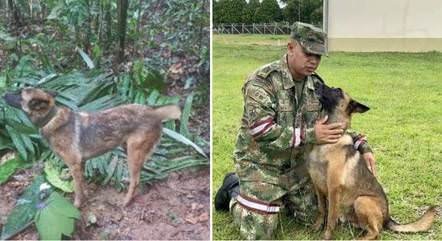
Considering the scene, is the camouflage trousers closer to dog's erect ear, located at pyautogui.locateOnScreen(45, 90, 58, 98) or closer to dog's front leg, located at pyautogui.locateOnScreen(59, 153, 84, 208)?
dog's front leg, located at pyautogui.locateOnScreen(59, 153, 84, 208)

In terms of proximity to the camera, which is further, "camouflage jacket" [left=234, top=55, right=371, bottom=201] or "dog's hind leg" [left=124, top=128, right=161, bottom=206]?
"dog's hind leg" [left=124, top=128, right=161, bottom=206]

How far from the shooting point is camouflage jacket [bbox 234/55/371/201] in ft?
14.1

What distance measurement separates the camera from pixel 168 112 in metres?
4.45

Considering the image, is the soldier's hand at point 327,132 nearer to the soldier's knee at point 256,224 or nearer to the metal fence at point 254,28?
the soldier's knee at point 256,224

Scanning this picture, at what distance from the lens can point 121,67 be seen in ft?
14.5

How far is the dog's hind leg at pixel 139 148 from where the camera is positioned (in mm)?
4461

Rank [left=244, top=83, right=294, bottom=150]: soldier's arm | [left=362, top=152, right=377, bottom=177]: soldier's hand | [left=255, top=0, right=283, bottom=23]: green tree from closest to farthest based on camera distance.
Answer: [left=244, top=83, right=294, bottom=150]: soldier's arm, [left=362, top=152, right=377, bottom=177]: soldier's hand, [left=255, top=0, right=283, bottom=23]: green tree

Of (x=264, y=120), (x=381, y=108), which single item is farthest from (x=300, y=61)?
(x=381, y=108)

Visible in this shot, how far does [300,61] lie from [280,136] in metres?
0.47

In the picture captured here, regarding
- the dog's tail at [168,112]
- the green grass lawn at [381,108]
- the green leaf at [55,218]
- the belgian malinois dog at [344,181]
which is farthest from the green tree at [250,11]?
the green leaf at [55,218]

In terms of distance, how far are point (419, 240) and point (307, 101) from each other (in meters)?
1.09

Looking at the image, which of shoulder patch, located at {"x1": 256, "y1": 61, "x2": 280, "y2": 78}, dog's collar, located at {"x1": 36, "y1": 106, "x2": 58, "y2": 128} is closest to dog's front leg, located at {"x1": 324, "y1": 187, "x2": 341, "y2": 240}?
shoulder patch, located at {"x1": 256, "y1": 61, "x2": 280, "y2": 78}

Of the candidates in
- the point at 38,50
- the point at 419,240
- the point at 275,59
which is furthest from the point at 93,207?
the point at 419,240

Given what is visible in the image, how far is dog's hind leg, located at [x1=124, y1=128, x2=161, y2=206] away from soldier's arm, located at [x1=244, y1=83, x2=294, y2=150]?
59 centimetres
